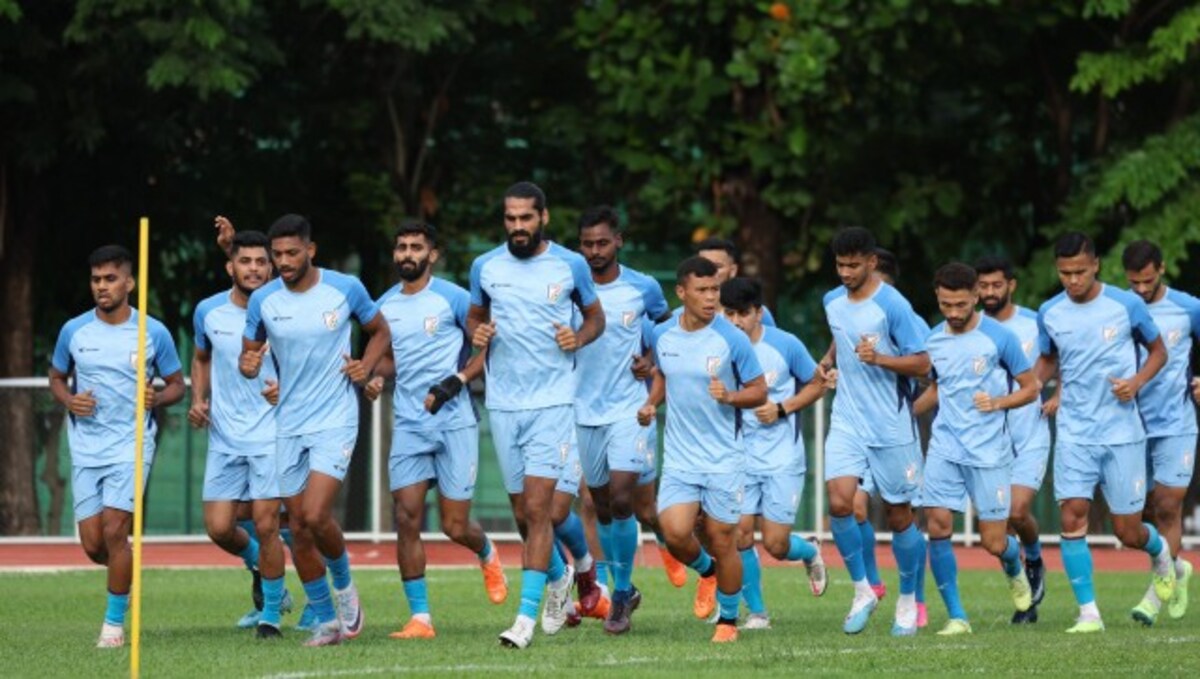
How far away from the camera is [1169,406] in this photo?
19.8 m

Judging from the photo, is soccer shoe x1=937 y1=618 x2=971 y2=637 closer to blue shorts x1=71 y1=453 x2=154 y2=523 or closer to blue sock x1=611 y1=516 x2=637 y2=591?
blue sock x1=611 y1=516 x2=637 y2=591

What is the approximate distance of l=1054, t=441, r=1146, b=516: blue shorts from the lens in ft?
62.5

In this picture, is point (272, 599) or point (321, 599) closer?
point (321, 599)

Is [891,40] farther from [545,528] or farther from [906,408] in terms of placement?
[545,528]

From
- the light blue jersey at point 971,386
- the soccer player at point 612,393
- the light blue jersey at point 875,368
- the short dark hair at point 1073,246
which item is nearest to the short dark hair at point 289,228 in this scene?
the soccer player at point 612,393

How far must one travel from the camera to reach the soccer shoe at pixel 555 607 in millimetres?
17984

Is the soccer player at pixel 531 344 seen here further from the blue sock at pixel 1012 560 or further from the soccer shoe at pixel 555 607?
the blue sock at pixel 1012 560

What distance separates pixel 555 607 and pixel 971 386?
9.88 feet

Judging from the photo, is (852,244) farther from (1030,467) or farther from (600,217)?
(1030,467)

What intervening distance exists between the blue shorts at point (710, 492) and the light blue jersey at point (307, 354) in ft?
6.18

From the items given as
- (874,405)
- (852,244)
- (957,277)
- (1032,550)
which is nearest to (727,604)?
(874,405)

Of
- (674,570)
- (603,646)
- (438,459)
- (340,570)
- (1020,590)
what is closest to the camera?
(603,646)

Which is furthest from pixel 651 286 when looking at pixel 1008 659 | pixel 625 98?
pixel 625 98

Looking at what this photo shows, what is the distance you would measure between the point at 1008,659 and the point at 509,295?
144 inches
